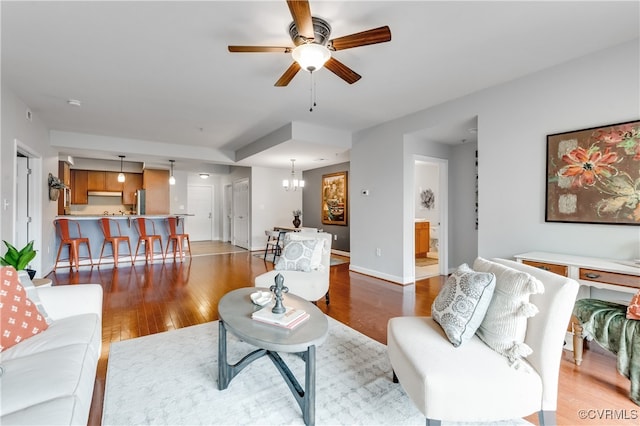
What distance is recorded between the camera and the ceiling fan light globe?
1.93m

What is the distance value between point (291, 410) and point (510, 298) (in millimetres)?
1373

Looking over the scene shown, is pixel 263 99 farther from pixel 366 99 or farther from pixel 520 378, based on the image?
pixel 520 378

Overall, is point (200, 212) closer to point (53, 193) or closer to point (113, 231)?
point (113, 231)

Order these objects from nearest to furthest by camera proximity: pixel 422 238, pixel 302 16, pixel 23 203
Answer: pixel 302 16
pixel 23 203
pixel 422 238

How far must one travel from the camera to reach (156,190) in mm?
7703

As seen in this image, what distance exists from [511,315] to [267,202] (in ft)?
22.7

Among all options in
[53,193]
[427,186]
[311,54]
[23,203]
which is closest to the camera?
[311,54]

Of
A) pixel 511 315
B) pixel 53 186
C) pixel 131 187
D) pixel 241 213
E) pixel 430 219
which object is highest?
pixel 131 187

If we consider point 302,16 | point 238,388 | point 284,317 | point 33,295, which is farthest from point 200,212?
point 302,16

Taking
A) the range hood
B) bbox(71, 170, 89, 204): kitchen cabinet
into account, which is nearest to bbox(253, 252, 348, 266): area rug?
the range hood

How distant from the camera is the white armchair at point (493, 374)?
1307 mm

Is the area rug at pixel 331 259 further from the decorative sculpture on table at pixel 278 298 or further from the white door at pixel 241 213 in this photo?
the decorative sculpture on table at pixel 278 298

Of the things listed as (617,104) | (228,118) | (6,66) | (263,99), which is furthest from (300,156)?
(617,104)

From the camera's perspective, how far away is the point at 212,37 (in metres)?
2.31
